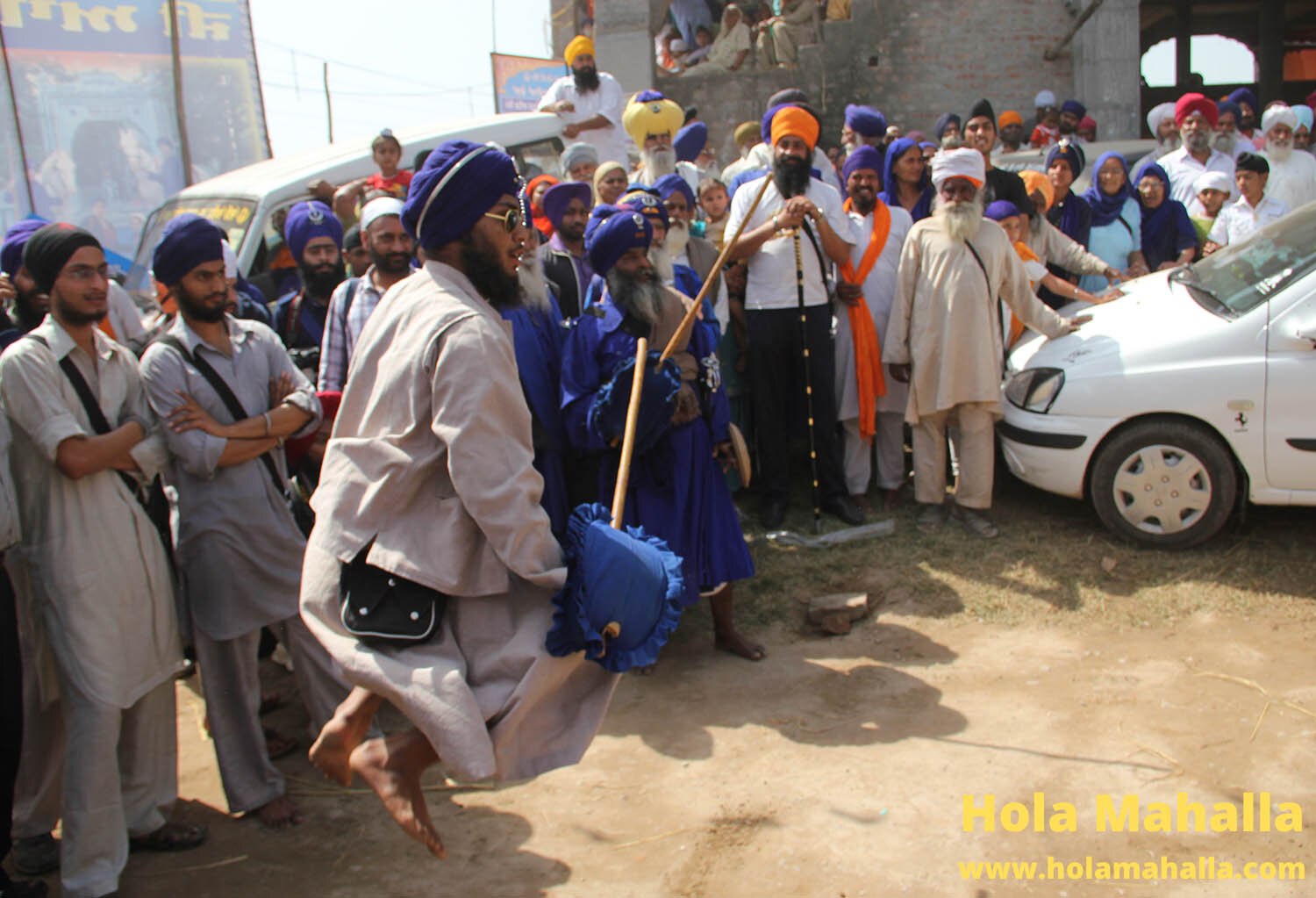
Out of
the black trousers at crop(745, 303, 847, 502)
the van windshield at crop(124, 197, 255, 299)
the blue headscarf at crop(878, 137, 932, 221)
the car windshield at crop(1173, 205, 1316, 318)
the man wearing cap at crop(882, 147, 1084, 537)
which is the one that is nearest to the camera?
the car windshield at crop(1173, 205, 1316, 318)

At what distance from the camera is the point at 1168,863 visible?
334 cm

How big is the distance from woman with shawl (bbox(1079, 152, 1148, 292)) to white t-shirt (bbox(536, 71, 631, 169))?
4.37 meters

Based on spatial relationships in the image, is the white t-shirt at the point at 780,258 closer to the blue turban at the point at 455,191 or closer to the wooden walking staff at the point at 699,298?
the wooden walking staff at the point at 699,298

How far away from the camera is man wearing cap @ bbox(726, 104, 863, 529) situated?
6.37 metres

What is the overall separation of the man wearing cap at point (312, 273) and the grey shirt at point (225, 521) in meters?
1.65

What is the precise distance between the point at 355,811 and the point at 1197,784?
3.06 meters

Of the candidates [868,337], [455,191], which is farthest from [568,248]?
[455,191]

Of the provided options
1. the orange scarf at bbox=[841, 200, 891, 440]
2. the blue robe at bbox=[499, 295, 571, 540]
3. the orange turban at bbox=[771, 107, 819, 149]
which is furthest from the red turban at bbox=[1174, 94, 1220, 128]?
the blue robe at bbox=[499, 295, 571, 540]

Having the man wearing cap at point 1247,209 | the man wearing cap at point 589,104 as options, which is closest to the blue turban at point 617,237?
the man wearing cap at point 1247,209

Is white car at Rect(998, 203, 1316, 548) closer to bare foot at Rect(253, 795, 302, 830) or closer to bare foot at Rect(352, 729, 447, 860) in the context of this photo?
bare foot at Rect(253, 795, 302, 830)

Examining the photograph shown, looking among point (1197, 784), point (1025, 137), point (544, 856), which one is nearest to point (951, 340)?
point (1197, 784)

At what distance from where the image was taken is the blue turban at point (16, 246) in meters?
A: 4.15

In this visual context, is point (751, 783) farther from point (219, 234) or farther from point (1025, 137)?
point (1025, 137)

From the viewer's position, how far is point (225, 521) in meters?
3.88
